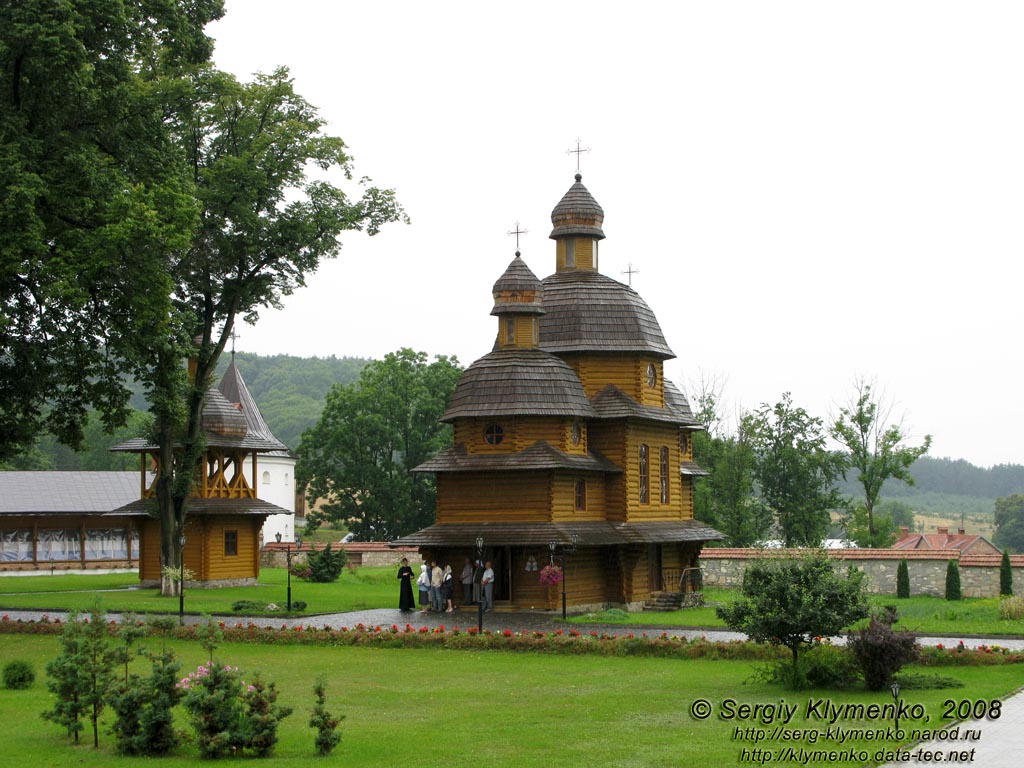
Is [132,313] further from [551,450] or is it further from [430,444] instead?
→ [430,444]

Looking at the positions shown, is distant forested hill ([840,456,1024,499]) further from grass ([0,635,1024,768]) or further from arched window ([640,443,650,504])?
grass ([0,635,1024,768])

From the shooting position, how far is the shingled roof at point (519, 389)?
33.4m

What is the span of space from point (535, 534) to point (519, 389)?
4146 millimetres

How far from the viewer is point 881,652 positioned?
17.1 metres

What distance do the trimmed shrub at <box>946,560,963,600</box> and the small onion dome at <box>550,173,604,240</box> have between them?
50.8ft

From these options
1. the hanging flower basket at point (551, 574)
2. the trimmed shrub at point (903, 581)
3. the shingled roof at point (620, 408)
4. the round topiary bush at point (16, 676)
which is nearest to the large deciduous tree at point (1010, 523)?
the trimmed shrub at point (903, 581)

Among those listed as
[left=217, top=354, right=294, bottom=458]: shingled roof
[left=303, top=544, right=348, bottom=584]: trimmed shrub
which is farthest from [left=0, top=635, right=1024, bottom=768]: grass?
[left=217, top=354, right=294, bottom=458]: shingled roof

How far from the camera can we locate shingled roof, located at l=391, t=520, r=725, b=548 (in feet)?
105

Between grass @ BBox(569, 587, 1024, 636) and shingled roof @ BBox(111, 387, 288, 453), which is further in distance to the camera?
shingled roof @ BBox(111, 387, 288, 453)

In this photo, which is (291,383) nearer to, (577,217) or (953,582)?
(577,217)

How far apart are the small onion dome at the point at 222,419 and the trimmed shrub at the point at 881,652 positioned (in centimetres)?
3012

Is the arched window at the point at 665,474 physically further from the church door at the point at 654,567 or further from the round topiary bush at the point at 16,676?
the round topiary bush at the point at 16,676

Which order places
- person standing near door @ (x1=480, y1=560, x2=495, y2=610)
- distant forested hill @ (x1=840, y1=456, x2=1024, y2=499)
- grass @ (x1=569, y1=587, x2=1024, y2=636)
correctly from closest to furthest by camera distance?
grass @ (x1=569, y1=587, x2=1024, y2=636) < person standing near door @ (x1=480, y1=560, x2=495, y2=610) < distant forested hill @ (x1=840, y1=456, x2=1024, y2=499)

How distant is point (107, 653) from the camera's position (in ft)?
48.7
